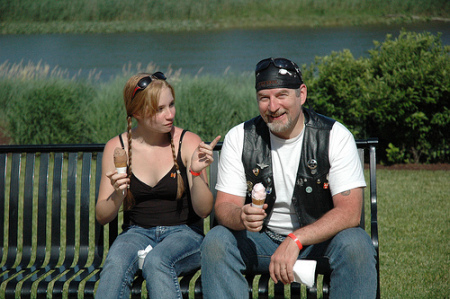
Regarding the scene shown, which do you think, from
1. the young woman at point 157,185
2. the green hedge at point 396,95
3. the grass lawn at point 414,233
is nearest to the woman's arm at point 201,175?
the young woman at point 157,185

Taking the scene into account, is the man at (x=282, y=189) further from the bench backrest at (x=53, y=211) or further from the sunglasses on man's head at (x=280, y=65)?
the bench backrest at (x=53, y=211)

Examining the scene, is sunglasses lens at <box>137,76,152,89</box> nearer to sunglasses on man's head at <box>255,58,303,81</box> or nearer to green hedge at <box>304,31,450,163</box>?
sunglasses on man's head at <box>255,58,303,81</box>

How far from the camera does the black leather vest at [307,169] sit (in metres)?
3.14

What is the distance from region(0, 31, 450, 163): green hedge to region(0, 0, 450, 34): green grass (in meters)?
7.37

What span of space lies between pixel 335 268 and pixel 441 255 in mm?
2256

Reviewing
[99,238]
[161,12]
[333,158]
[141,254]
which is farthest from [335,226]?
[161,12]

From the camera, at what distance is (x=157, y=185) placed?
3430 millimetres

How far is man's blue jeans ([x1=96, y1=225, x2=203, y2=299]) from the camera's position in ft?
9.61

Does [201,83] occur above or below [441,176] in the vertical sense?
above

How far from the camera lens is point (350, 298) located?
8.97 feet

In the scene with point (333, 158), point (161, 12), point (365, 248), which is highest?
point (161, 12)

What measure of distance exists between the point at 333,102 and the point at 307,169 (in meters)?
4.75

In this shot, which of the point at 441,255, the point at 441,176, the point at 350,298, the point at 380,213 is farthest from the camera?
the point at 441,176

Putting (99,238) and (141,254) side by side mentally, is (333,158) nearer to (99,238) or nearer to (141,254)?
(141,254)
